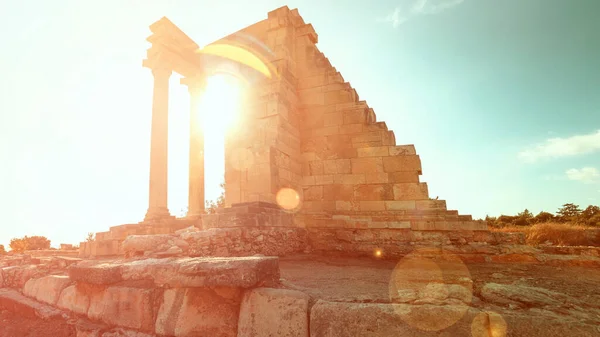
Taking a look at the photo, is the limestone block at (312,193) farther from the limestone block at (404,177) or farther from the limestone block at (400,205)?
the limestone block at (404,177)

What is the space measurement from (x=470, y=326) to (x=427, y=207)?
489 cm

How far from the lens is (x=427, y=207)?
6.26 metres

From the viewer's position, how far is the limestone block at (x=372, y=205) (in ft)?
21.7

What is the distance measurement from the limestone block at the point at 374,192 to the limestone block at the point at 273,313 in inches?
189

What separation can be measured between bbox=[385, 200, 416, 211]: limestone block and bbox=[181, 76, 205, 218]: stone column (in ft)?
36.1

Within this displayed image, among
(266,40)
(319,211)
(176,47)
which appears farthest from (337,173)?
(176,47)

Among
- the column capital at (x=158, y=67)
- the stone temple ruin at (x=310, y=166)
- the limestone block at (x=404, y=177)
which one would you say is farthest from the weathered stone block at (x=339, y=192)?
the column capital at (x=158, y=67)

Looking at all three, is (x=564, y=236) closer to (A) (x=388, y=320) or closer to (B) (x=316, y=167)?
(B) (x=316, y=167)

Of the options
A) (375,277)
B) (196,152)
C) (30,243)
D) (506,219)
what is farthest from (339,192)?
(30,243)

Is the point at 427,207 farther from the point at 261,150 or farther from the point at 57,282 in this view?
the point at 57,282

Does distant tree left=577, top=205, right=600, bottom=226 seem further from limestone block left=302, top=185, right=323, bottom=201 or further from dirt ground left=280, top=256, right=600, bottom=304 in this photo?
limestone block left=302, top=185, right=323, bottom=201

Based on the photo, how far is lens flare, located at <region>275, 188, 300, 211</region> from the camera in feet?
21.0

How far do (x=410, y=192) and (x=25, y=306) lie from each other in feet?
21.8

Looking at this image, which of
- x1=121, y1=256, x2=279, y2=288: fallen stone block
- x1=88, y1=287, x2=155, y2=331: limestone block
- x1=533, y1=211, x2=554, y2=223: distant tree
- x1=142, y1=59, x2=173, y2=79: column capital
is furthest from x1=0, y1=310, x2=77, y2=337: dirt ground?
x1=533, y1=211, x2=554, y2=223: distant tree
